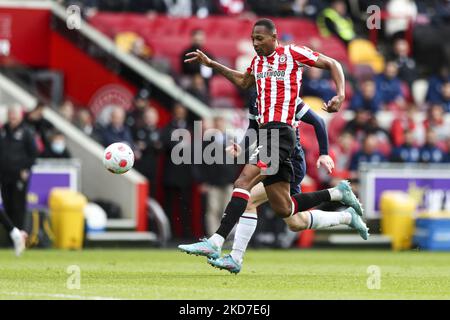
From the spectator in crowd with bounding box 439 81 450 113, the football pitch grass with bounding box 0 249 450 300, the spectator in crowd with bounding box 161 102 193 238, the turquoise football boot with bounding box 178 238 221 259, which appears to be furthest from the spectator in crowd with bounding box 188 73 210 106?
the turquoise football boot with bounding box 178 238 221 259

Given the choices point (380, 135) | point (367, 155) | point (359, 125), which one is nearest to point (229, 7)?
point (359, 125)

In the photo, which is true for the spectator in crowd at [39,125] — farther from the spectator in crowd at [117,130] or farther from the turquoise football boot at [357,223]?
the turquoise football boot at [357,223]

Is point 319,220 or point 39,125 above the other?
point 39,125

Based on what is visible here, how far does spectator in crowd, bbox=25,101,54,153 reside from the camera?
20.8 meters

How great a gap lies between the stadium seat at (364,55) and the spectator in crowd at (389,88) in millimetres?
1756

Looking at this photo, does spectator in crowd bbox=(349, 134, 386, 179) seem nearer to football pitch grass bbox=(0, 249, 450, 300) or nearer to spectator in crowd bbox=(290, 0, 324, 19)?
football pitch grass bbox=(0, 249, 450, 300)

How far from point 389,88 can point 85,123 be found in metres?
6.04

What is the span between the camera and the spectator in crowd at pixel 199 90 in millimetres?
23297

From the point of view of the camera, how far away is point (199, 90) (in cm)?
2339

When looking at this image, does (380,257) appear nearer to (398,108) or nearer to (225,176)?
(225,176)

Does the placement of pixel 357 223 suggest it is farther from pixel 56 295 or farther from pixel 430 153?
pixel 430 153

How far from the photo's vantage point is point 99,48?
25.0m

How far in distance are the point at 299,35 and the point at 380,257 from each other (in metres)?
9.79
